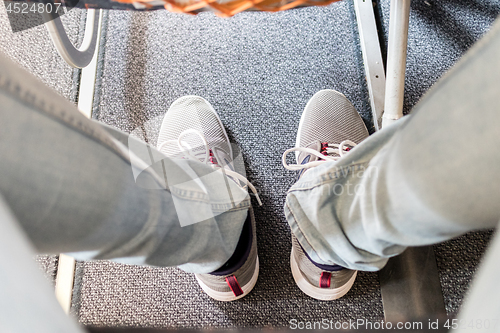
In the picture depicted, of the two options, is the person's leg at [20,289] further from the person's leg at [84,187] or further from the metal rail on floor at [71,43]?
the metal rail on floor at [71,43]

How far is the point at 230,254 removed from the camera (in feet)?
1.70

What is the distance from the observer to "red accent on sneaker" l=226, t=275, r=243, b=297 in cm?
59

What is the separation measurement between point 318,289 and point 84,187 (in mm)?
508

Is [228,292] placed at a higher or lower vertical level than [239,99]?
lower

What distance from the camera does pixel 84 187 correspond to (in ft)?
0.93

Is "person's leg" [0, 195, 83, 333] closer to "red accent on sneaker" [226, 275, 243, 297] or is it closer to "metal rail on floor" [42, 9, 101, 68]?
"red accent on sneaker" [226, 275, 243, 297]

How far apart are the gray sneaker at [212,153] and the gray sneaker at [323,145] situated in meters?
0.10

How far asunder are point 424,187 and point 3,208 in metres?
0.29

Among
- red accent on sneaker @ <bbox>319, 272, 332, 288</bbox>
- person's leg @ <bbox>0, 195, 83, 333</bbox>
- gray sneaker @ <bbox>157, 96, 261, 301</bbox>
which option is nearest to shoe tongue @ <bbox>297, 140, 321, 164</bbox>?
gray sneaker @ <bbox>157, 96, 261, 301</bbox>

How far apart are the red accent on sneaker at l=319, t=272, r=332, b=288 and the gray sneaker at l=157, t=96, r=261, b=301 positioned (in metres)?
0.13

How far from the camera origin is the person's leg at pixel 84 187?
25cm

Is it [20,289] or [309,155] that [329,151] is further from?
[20,289]

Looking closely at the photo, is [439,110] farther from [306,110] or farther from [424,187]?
[306,110]

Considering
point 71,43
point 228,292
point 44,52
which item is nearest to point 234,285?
point 228,292
